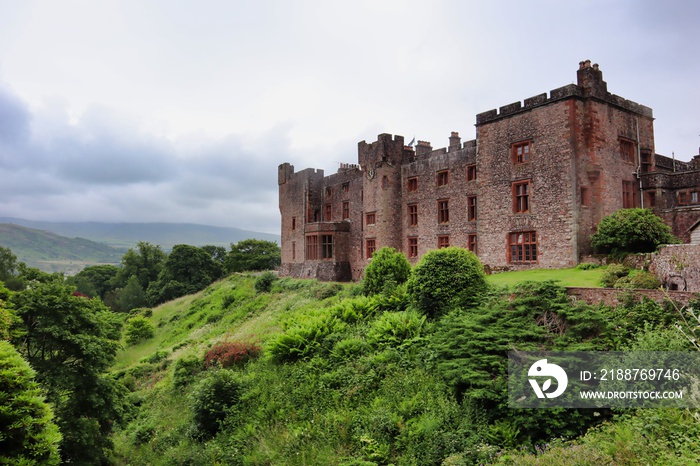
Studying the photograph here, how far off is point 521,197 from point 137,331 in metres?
34.8

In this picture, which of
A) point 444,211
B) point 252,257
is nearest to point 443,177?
point 444,211

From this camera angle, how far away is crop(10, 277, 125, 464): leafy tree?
563 inches

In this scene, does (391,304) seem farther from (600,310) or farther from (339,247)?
(339,247)

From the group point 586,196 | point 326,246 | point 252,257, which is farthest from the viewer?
point 252,257

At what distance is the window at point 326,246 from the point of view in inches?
1597

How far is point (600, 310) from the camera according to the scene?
14.0 metres

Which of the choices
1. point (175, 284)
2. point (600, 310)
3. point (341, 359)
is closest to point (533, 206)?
point (600, 310)

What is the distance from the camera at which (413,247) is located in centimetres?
3450

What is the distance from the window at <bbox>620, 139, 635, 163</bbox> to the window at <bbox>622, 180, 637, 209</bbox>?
4.35 ft

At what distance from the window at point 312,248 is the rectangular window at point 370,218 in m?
6.11

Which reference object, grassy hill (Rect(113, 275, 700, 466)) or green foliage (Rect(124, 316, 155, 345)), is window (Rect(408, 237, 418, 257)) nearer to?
grassy hill (Rect(113, 275, 700, 466))

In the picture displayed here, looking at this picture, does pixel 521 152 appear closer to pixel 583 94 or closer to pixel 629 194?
pixel 583 94

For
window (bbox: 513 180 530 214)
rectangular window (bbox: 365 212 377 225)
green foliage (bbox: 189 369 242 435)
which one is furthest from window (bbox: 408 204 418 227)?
green foliage (bbox: 189 369 242 435)

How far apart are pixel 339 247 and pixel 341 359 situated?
22775mm
